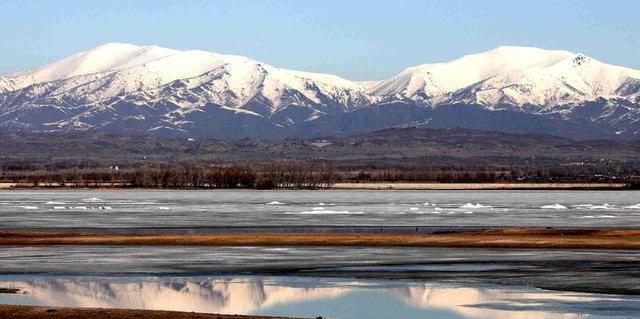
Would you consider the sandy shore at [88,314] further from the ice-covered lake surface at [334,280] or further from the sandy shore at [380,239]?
the sandy shore at [380,239]

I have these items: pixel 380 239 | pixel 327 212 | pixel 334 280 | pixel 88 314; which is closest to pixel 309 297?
pixel 334 280

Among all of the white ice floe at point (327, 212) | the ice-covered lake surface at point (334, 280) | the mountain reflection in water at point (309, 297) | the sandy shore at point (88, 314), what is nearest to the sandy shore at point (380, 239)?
the ice-covered lake surface at point (334, 280)

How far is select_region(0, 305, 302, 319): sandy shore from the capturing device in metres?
35.4

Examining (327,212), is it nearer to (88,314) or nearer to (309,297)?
(309,297)

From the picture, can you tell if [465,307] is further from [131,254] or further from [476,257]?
[131,254]

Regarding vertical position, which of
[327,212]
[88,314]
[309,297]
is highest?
[88,314]

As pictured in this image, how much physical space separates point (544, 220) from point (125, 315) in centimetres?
5874

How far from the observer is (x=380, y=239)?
67.3 m

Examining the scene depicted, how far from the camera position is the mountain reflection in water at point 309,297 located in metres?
37.3

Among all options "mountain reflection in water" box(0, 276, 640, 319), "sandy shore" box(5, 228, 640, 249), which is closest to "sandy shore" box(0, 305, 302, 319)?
"mountain reflection in water" box(0, 276, 640, 319)

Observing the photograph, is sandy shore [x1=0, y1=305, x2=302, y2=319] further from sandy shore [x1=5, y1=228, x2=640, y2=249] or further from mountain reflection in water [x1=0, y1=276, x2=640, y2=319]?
sandy shore [x1=5, y1=228, x2=640, y2=249]

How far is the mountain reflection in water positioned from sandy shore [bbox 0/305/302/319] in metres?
1.75

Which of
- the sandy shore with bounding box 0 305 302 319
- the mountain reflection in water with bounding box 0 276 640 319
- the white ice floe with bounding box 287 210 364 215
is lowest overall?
the white ice floe with bounding box 287 210 364 215

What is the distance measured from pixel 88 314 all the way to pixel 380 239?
32816mm
